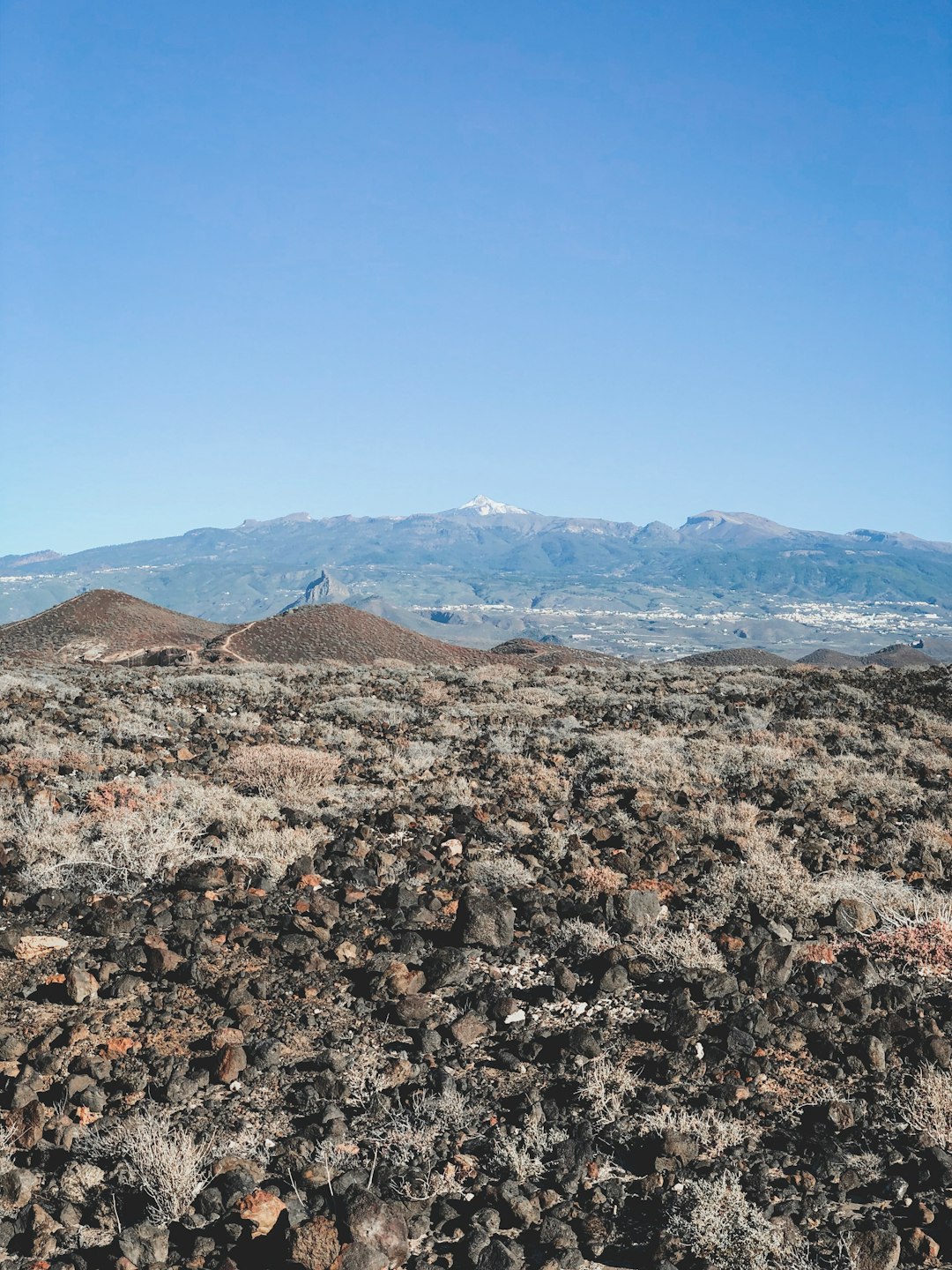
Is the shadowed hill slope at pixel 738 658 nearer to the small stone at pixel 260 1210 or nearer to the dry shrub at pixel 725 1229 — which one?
the dry shrub at pixel 725 1229

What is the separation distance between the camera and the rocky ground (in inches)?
146

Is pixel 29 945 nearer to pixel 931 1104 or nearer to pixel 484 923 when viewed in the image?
pixel 484 923

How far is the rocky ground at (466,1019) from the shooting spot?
3.71 metres

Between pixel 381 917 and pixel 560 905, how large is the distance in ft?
4.65

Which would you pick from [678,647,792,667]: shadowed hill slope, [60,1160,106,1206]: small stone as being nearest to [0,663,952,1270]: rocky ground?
[60,1160,106,1206]: small stone

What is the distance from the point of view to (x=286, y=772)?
430 inches

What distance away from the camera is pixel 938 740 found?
50.1ft

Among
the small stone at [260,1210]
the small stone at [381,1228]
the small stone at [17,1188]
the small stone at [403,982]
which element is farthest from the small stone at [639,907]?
the small stone at [17,1188]

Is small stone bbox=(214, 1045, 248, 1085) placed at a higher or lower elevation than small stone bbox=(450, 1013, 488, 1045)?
higher

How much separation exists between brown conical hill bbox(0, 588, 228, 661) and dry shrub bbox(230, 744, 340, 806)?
24237mm

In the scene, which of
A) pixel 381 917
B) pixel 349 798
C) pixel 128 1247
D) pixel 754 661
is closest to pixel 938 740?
pixel 349 798

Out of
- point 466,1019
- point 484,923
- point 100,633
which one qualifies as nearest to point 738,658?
point 100,633

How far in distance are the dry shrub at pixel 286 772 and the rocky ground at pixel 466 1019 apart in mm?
56

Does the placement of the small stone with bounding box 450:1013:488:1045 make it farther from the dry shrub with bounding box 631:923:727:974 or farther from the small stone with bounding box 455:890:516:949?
the dry shrub with bounding box 631:923:727:974
